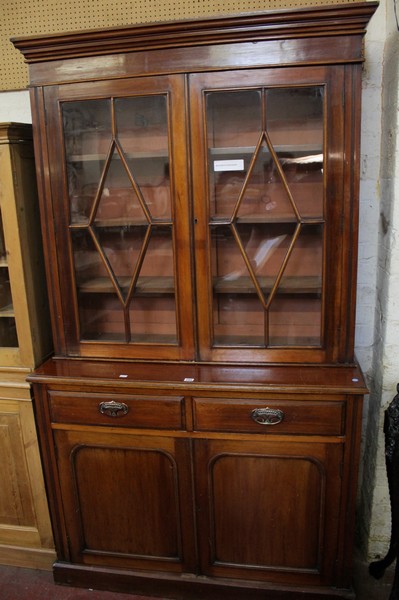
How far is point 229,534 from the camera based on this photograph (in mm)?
1703

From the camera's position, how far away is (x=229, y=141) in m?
1.59

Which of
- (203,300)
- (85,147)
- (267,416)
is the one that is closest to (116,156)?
(85,147)

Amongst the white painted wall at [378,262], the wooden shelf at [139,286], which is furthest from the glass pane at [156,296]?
the white painted wall at [378,262]

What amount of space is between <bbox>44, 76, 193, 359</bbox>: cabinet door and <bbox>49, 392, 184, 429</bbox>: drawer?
0.60 ft

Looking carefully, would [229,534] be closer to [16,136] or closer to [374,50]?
[16,136]

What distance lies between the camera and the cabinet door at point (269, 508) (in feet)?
5.25

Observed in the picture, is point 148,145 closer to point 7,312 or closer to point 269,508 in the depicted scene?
point 7,312

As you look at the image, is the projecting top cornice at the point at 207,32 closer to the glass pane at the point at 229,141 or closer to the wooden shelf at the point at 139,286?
the glass pane at the point at 229,141

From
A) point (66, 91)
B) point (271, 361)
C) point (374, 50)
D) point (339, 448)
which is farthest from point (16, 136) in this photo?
point (339, 448)

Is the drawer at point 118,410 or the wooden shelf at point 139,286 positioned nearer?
the drawer at point 118,410

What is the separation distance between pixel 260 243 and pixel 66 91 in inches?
33.8

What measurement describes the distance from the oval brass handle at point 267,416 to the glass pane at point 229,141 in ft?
2.25

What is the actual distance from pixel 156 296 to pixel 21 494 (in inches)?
38.7

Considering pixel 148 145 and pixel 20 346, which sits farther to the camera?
pixel 20 346
